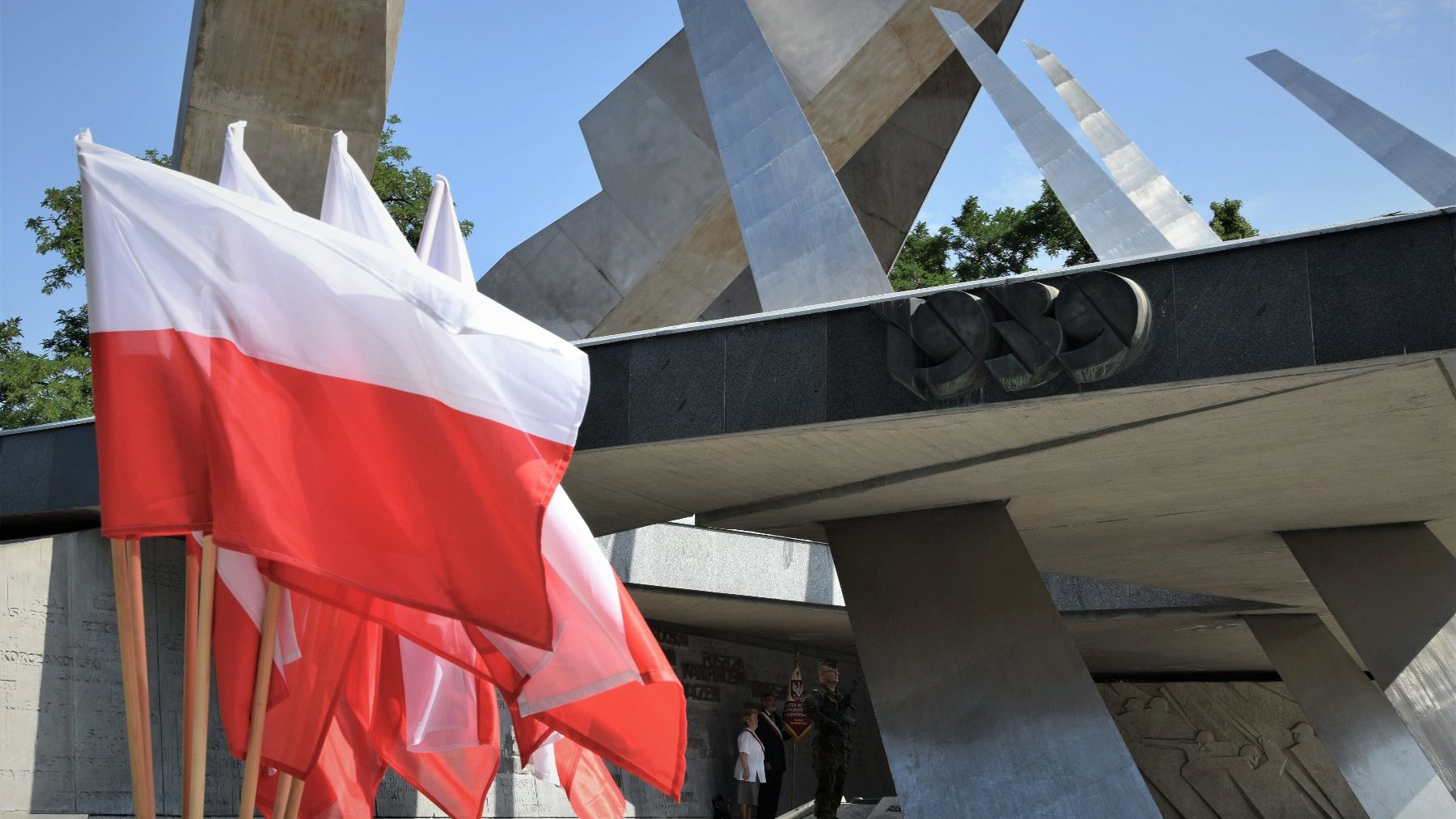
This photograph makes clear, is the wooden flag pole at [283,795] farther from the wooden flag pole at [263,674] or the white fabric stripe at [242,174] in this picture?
the white fabric stripe at [242,174]

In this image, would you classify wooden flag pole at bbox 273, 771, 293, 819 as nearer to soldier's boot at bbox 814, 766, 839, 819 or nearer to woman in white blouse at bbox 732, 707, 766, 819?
soldier's boot at bbox 814, 766, 839, 819

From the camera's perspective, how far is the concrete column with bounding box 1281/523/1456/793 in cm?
1050

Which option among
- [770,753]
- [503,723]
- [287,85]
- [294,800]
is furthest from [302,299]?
[770,753]

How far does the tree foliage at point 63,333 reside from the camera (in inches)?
850

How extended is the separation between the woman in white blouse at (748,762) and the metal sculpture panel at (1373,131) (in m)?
9.57

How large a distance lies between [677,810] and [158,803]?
26.7 ft

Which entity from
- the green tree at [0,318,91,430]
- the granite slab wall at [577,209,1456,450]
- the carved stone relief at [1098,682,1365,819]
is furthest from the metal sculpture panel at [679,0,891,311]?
the carved stone relief at [1098,682,1365,819]

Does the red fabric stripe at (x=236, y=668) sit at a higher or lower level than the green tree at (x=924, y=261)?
lower

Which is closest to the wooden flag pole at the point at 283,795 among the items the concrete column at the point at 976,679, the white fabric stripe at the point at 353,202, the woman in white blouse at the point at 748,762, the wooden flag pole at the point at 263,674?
the wooden flag pole at the point at 263,674

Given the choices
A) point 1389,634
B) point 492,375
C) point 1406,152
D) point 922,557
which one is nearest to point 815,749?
point 922,557

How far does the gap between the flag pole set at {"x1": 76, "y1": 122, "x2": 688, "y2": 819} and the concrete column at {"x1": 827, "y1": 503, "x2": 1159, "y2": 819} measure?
17.8 ft

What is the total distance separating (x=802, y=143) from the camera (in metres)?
11.2

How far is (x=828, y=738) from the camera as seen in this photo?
12.1m

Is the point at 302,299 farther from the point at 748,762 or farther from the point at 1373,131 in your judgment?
the point at 748,762
